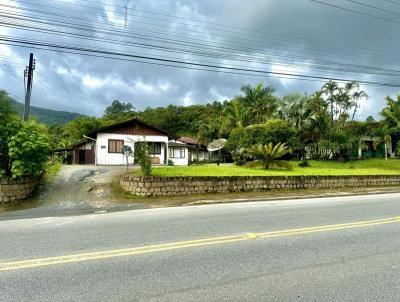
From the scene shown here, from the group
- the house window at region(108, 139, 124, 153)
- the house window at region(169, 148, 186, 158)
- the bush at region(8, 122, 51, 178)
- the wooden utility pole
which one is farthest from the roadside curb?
the house window at region(169, 148, 186, 158)

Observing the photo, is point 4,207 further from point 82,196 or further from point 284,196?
point 284,196

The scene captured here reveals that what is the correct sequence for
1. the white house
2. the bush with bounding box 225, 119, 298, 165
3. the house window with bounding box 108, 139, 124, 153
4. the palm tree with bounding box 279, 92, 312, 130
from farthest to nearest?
the palm tree with bounding box 279, 92, 312, 130, the bush with bounding box 225, 119, 298, 165, the house window with bounding box 108, 139, 124, 153, the white house

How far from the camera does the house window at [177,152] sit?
38.8m

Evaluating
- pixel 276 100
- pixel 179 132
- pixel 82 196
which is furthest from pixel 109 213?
pixel 179 132

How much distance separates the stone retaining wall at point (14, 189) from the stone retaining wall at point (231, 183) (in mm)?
→ 3759

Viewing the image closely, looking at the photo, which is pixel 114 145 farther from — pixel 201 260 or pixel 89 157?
pixel 201 260

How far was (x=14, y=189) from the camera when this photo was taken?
12883 millimetres

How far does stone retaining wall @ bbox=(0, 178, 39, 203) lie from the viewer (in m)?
12.6

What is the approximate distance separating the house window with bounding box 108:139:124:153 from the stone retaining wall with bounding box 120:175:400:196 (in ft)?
53.9

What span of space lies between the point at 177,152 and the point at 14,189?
26.9 m

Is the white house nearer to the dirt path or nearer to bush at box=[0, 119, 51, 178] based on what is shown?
→ the dirt path

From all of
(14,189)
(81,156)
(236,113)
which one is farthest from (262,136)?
(14,189)

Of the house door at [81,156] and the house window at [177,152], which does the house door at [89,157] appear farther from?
the house window at [177,152]

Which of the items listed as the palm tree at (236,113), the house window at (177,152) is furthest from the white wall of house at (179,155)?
the palm tree at (236,113)
